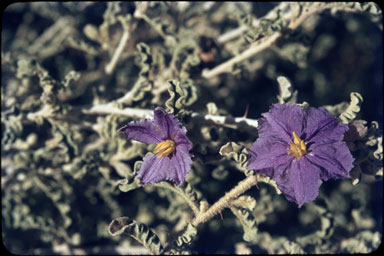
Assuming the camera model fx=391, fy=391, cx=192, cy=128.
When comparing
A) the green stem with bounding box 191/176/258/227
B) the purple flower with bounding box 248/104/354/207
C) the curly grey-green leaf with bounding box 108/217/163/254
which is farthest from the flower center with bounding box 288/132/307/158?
the curly grey-green leaf with bounding box 108/217/163/254

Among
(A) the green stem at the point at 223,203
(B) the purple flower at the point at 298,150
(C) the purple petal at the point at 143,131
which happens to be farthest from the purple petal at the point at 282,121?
(C) the purple petal at the point at 143,131

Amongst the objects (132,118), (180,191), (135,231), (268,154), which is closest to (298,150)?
(268,154)

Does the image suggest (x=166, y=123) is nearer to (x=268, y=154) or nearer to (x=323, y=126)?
(x=268, y=154)

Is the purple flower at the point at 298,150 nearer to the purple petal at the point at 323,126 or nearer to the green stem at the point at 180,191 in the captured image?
the purple petal at the point at 323,126

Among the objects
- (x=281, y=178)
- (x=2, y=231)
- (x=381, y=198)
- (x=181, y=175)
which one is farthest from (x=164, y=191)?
(x=381, y=198)

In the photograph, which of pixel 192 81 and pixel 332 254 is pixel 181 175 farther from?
pixel 332 254

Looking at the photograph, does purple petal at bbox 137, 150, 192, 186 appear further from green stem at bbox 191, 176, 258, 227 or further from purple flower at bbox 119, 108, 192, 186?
green stem at bbox 191, 176, 258, 227
